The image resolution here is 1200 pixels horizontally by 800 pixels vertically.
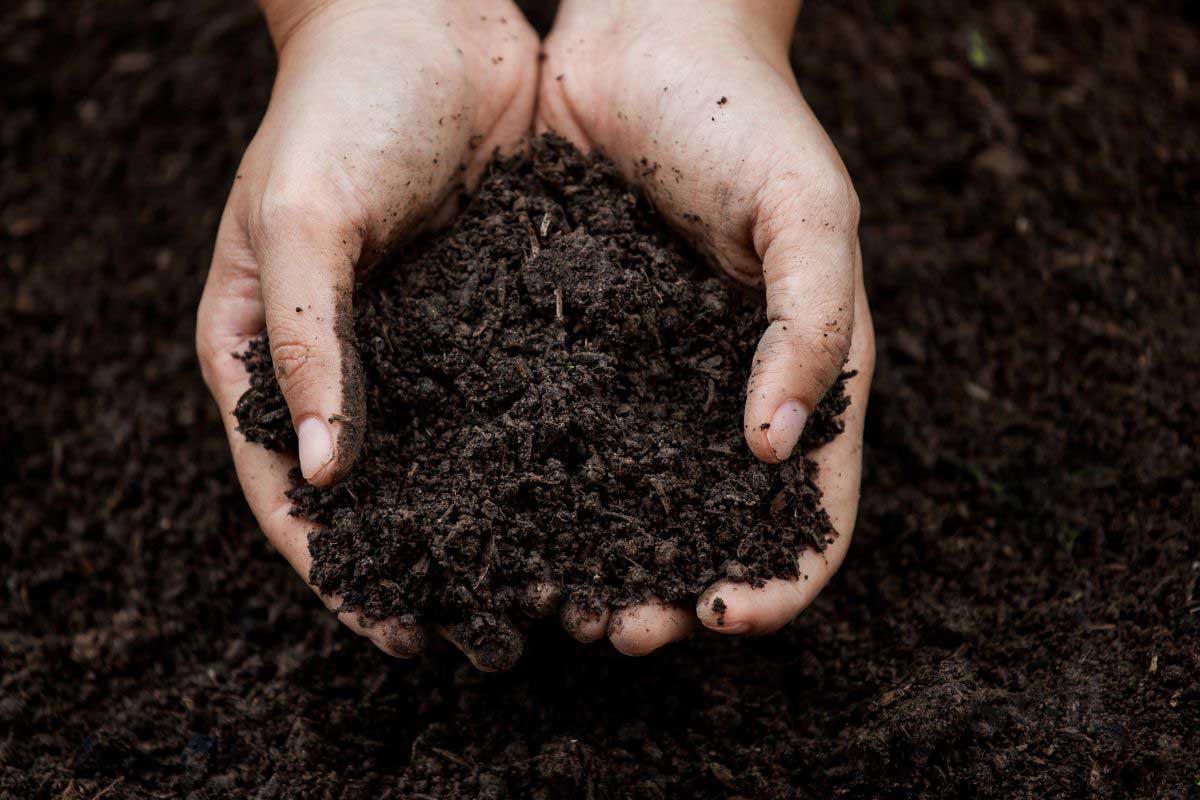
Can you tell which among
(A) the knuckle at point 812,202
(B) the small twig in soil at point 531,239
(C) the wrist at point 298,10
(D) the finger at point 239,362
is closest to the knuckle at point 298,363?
(D) the finger at point 239,362

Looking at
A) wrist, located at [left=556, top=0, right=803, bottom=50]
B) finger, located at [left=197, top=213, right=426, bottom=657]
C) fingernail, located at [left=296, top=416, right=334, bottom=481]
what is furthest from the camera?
wrist, located at [left=556, top=0, right=803, bottom=50]

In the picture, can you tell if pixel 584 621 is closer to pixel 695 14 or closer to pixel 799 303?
pixel 799 303

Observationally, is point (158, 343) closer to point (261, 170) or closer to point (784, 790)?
point (261, 170)

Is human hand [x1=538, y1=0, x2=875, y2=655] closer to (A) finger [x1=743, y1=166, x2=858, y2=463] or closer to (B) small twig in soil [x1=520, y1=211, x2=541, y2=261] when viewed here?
(A) finger [x1=743, y1=166, x2=858, y2=463]

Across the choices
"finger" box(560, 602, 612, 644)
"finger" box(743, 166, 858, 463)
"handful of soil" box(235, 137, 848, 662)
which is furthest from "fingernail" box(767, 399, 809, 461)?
"finger" box(560, 602, 612, 644)

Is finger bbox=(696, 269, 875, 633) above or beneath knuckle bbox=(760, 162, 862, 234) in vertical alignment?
beneath

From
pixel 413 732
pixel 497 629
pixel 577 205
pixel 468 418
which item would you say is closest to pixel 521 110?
pixel 577 205

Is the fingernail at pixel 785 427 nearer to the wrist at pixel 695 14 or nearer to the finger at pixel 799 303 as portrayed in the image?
the finger at pixel 799 303
